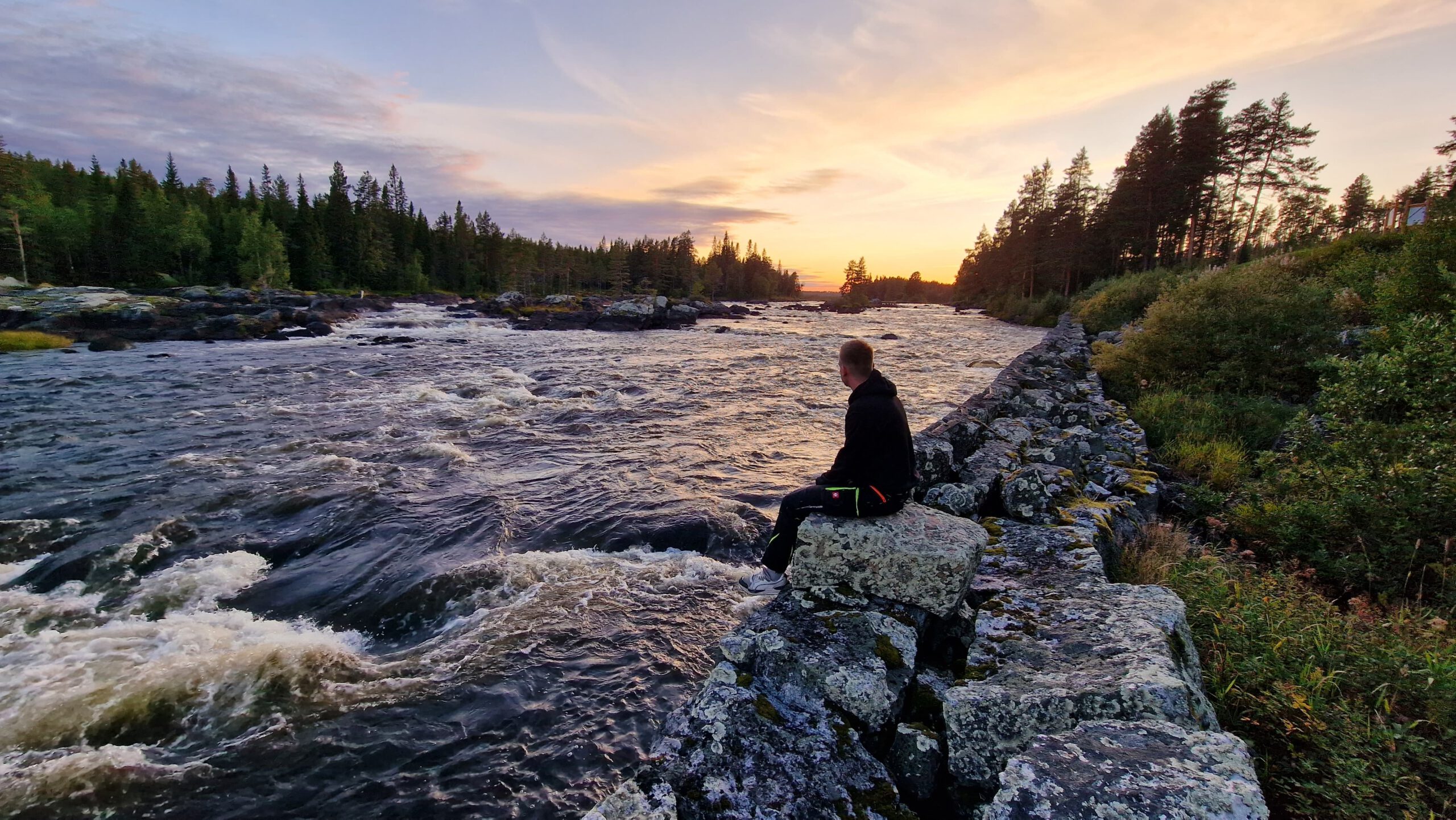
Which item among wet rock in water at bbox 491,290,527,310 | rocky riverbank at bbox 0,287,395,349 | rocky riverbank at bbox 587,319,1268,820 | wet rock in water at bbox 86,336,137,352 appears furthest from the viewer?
wet rock in water at bbox 491,290,527,310

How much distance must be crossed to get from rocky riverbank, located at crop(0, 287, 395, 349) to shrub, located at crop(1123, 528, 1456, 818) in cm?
4221

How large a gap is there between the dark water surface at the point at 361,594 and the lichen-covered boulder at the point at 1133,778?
329 cm

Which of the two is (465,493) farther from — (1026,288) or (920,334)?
(1026,288)

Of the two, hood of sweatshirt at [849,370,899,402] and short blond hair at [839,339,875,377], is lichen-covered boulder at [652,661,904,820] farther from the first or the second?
short blond hair at [839,339,875,377]

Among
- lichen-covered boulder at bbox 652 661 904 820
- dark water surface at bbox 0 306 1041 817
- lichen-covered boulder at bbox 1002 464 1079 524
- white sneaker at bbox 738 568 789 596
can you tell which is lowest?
dark water surface at bbox 0 306 1041 817

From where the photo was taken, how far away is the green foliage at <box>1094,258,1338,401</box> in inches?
500

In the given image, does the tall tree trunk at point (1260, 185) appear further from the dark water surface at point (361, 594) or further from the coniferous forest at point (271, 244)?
the coniferous forest at point (271, 244)

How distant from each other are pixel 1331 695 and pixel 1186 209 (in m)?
59.9

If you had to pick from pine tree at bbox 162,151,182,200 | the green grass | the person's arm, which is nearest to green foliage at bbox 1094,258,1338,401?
the person's arm

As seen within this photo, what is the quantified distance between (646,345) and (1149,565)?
118 feet

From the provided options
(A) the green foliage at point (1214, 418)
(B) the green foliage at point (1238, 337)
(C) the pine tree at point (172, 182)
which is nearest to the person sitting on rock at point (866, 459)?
(A) the green foliage at point (1214, 418)

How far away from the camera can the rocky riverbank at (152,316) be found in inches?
1233

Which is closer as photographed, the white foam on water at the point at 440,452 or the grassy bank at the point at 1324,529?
the grassy bank at the point at 1324,529

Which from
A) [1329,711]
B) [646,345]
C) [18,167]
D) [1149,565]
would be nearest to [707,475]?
[1149,565]
